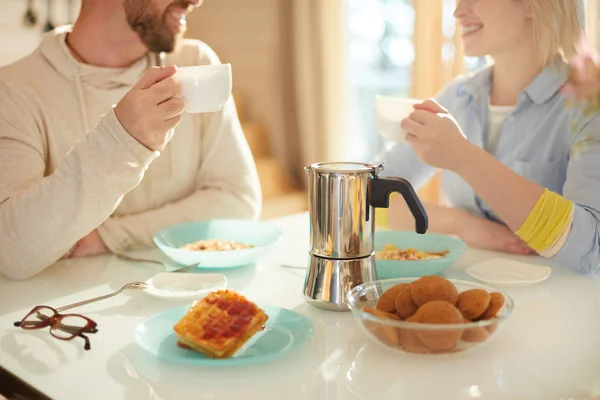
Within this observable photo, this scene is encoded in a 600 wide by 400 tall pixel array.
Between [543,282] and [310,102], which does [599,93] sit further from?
[310,102]

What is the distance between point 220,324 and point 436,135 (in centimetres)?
61

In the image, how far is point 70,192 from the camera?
1.23 m

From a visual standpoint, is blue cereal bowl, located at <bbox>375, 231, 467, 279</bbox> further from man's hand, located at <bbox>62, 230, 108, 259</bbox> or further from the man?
man's hand, located at <bbox>62, 230, 108, 259</bbox>

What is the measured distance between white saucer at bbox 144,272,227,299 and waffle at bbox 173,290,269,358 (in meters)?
0.19

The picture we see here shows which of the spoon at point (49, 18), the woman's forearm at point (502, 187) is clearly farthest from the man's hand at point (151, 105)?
the spoon at point (49, 18)

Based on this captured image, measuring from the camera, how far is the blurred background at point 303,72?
3.75 m

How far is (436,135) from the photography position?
1262 mm

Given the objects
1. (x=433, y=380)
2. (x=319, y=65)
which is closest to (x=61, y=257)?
(x=433, y=380)

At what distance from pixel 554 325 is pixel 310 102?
3024 millimetres

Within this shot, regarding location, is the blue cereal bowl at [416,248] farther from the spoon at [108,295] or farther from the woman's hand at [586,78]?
the woman's hand at [586,78]

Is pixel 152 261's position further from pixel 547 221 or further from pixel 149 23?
pixel 547 221

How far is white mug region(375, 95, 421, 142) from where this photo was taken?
130cm

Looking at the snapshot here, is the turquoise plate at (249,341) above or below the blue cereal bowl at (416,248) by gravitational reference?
above

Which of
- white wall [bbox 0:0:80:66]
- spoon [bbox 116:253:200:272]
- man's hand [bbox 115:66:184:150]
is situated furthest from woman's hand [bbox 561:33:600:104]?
white wall [bbox 0:0:80:66]
